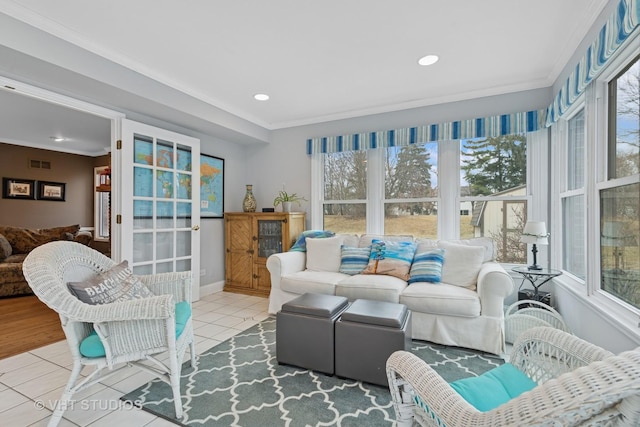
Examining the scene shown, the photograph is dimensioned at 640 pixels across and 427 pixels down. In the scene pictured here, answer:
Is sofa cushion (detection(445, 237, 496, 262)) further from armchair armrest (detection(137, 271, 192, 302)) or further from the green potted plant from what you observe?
armchair armrest (detection(137, 271, 192, 302))

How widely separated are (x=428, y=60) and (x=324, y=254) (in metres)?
2.24

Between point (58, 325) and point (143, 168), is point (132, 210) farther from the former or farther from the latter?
point (58, 325)

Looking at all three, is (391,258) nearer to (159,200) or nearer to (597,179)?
(597,179)

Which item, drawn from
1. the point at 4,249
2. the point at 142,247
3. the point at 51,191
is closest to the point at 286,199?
the point at 142,247

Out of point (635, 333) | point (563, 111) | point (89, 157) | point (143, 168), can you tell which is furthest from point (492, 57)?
point (89, 157)

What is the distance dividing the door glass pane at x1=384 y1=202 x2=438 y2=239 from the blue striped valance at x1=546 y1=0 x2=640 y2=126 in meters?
1.59

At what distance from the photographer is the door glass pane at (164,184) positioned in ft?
11.4

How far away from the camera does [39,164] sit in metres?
5.79

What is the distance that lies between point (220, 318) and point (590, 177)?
11.5 ft

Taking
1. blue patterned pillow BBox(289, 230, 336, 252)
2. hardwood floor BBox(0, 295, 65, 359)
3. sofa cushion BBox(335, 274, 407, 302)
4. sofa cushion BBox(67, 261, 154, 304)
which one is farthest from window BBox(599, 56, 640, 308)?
hardwood floor BBox(0, 295, 65, 359)

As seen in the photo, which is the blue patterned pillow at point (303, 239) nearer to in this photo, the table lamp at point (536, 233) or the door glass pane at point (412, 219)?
the door glass pane at point (412, 219)

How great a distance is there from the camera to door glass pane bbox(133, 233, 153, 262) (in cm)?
326

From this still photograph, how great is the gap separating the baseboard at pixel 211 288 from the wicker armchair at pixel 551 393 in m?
3.52

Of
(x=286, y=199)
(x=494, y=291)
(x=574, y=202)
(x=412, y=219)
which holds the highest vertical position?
(x=286, y=199)
